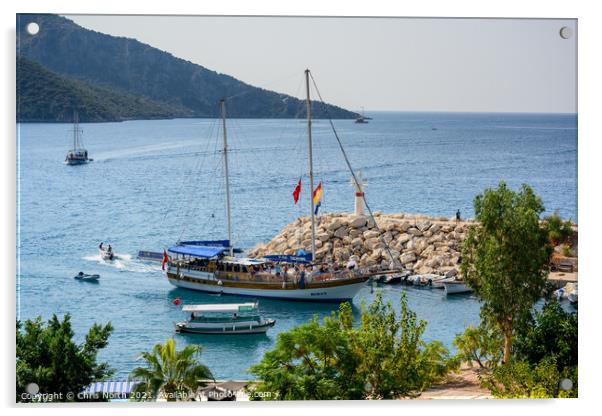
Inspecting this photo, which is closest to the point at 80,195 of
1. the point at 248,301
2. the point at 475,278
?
the point at 248,301

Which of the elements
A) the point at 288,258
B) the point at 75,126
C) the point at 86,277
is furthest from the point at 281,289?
the point at 75,126

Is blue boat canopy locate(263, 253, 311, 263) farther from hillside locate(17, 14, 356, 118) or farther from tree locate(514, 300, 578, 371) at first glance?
tree locate(514, 300, 578, 371)

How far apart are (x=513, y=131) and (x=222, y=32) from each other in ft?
21.3

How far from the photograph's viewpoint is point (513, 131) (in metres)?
16.3

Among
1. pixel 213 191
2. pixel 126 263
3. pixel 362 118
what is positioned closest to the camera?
pixel 362 118

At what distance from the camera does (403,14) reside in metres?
10.9

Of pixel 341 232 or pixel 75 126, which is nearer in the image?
pixel 75 126

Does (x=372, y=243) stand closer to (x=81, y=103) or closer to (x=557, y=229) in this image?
(x=557, y=229)

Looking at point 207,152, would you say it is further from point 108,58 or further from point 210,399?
point 210,399

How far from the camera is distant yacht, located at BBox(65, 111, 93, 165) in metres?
13.3

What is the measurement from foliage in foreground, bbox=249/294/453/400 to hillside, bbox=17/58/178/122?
388 centimetres

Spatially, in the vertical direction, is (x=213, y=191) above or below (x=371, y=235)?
above

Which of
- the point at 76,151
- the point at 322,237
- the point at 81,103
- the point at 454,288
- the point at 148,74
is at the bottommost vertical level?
the point at 454,288

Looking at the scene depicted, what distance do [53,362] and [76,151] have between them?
3.97 meters
